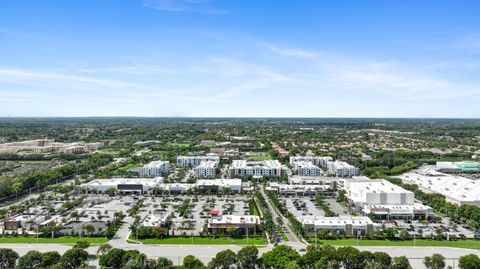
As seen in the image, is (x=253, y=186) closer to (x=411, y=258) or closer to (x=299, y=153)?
(x=411, y=258)

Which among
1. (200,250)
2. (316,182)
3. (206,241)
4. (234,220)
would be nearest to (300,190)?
(316,182)

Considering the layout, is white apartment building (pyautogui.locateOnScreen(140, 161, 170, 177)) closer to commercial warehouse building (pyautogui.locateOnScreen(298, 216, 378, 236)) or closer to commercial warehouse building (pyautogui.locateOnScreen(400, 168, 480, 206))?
commercial warehouse building (pyautogui.locateOnScreen(298, 216, 378, 236))

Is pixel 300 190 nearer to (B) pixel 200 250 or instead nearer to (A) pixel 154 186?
(A) pixel 154 186

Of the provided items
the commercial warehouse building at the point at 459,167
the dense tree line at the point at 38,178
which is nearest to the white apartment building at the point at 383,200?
the commercial warehouse building at the point at 459,167

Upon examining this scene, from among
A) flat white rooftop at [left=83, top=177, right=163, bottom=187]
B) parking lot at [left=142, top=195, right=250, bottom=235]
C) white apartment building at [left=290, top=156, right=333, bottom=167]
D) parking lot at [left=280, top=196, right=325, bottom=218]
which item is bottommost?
parking lot at [left=280, top=196, right=325, bottom=218]

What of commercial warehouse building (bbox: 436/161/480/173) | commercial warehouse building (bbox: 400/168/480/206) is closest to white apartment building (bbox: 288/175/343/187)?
commercial warehouse building (bbox: 400/168/480/206)

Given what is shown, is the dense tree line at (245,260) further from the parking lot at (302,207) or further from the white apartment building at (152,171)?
the white apartment building at (152,171)
